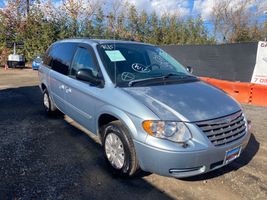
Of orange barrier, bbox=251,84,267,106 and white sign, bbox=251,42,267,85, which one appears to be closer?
orange barrier, bbox=251,84,267,106

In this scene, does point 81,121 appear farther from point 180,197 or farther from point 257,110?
point 257,110

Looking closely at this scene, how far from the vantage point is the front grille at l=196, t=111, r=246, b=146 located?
8.45ft

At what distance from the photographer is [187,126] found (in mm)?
2523

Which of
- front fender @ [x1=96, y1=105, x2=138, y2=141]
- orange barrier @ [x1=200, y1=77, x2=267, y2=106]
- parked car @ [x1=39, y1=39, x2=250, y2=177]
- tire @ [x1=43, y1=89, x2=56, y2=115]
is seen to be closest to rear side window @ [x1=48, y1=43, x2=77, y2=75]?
parked car @ [x1=39, y1=39, x2=250, y2=177]

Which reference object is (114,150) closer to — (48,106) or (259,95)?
(48,106)

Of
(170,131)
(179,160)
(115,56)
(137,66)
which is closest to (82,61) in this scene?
(115,56)

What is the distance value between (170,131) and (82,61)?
2.14m

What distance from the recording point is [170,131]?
251 cm

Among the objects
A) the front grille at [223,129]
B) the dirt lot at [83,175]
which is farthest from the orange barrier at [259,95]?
the front grille at [223,129]

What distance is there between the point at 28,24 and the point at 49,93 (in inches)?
681

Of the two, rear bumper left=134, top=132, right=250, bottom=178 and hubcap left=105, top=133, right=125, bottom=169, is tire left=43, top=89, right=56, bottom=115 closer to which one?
hubcap left=105, top=133, right=125, bottom=169

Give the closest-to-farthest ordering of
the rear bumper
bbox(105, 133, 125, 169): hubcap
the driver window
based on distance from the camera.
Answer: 1. the rear bumper
2. bbox(105, 133, 125, 169): hubcap
3. the driver window

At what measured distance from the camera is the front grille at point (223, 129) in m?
2.58

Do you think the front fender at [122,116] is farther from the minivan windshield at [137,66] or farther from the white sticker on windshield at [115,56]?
the white sticker on windshield at [115,56]
